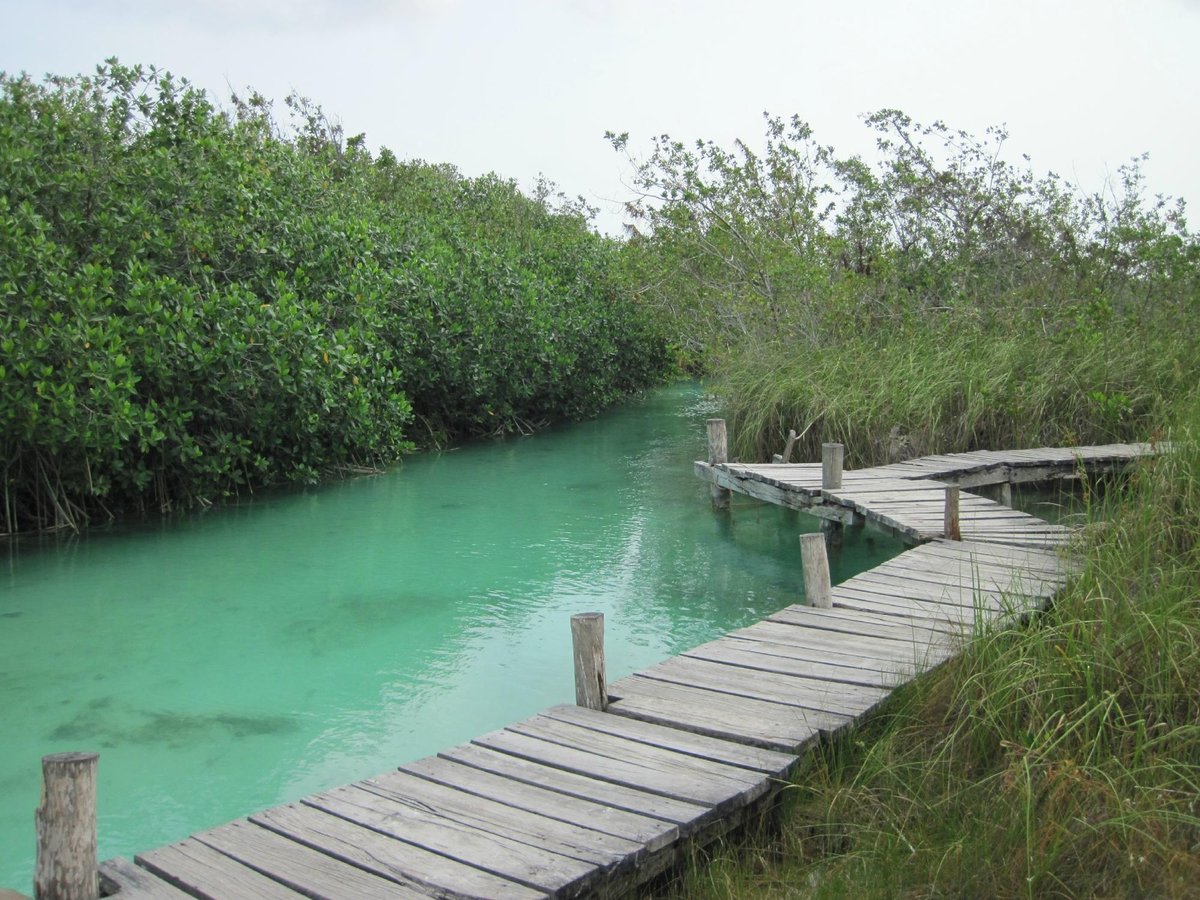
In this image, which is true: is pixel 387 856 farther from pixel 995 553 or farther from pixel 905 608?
pixel 995 553

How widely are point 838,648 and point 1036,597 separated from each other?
115 cm

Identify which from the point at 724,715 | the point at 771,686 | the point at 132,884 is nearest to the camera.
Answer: the point at 132,884

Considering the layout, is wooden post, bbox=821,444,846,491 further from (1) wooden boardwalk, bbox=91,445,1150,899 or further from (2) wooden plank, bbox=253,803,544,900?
(2) wooden plank, bbox=253,803,544,900

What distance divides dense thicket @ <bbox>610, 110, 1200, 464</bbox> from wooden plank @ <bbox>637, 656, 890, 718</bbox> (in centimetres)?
546

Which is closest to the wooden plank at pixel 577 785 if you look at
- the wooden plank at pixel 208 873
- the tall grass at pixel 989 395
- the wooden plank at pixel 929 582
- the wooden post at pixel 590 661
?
the wooden post at pixel 590 661

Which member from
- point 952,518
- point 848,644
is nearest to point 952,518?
point 952,518

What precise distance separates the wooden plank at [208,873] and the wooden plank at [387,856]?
0.23 metres

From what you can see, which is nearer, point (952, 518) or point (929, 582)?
point (929, 582)

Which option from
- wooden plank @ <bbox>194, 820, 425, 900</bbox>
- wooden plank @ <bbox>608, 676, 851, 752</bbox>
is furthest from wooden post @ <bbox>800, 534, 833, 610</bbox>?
wooden plank @ <bbox>194, 820, 425, 900</bbox>

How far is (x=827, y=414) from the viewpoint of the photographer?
11875 mm

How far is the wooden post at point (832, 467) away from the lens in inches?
361

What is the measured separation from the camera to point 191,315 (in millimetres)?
10992

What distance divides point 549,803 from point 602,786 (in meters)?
0.23

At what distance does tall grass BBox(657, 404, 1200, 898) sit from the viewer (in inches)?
131
